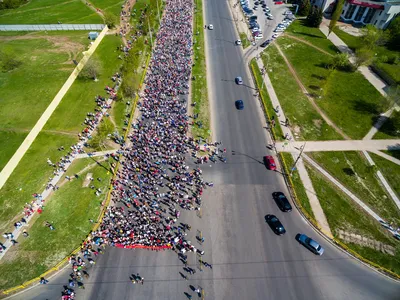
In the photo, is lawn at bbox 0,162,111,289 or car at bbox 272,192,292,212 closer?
lawn at bbox 0,162,111,289

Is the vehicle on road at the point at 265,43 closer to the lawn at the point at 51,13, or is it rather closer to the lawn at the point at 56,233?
the lawn at the point at 51,13

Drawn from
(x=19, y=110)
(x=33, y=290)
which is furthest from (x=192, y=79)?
(x=33, y=290)

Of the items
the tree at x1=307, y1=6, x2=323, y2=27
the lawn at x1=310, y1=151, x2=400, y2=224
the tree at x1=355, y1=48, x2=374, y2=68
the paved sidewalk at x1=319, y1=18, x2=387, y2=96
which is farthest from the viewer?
the tree at x1=307, y1=6, x2=323, y2=27

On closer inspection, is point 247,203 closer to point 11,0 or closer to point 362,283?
point 362,283

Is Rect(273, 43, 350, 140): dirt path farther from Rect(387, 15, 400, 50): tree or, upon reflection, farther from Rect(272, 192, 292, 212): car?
Rect(387, 15, 400, 50): tree

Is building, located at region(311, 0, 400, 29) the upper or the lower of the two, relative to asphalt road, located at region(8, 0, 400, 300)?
upper

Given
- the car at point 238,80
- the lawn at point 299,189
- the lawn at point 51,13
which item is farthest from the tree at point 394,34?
the lawn at point 51,13

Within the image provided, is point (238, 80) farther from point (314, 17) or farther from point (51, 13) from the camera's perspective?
point (51, 13)

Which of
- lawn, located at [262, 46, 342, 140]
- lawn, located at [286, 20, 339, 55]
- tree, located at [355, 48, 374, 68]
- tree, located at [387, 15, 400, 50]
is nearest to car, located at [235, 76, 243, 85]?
lawn, located at [262, 46, 342, 140]
